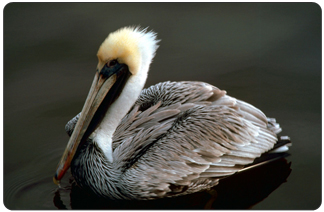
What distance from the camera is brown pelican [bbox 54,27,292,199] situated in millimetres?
4270

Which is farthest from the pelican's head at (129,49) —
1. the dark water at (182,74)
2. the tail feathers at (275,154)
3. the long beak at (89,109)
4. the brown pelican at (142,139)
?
the tail feathers at (275,154)

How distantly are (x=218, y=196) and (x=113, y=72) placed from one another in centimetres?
169

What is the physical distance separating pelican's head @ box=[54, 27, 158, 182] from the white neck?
0.02m

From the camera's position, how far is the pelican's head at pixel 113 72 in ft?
13.7

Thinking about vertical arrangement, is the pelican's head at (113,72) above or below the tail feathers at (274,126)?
above

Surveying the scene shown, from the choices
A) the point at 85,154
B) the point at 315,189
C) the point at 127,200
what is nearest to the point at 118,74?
the point at 85,154

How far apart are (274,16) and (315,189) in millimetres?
2048

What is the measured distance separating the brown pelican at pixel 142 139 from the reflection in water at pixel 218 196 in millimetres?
115

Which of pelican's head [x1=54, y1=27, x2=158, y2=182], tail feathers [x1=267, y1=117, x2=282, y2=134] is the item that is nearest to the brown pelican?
pelican's head [x1=54, y1=27, x2=158, y2=182]

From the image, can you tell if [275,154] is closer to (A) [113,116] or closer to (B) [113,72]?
(A) [113,116]

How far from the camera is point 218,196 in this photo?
4.72m

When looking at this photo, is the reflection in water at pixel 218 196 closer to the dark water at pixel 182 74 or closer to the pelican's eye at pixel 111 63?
the dark water at pixel 182 74

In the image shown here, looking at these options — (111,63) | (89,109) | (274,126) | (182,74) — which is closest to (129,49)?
(111,63)

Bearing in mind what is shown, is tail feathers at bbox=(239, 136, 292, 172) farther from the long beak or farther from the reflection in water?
the long beak
